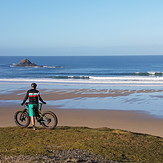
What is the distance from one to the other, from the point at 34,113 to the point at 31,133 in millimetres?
828

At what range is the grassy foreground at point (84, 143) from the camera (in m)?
8.30

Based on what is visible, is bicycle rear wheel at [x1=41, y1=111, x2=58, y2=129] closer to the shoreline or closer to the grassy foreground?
the grassy foreground

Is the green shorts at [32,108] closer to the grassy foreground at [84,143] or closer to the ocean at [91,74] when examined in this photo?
the grassy foreground at [84,143]

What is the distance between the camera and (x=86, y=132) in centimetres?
1092

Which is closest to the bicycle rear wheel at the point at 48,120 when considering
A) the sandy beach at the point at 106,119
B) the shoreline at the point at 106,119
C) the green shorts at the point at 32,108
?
the green shorts at the point at 32,108

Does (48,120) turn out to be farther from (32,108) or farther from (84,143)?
(84,143)

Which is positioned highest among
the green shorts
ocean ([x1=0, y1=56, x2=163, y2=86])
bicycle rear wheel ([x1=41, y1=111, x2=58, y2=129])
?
ocean ([x1=0, y1=56, x2=163, y2=86])

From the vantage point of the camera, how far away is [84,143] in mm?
9312

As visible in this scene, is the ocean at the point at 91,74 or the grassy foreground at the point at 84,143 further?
the ocean at the point at 91,74

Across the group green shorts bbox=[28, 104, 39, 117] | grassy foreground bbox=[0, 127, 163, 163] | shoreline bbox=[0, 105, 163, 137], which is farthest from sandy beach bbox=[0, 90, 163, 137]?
green shorts bbox=[28, 104, 39, 117]

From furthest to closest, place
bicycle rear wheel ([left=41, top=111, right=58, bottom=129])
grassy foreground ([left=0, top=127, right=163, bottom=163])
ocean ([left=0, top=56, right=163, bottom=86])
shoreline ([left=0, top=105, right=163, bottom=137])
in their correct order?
ocean ([left=0, top=56, right=163, bottom=86]) < shoreline ([left=0, top=105, right=163, bottom=137]) < bicycle rear wheel ([left=41, top=111, right=58, bottom=129]) < grassy foreground ([left=0, top=127, right=163, bottom=163])

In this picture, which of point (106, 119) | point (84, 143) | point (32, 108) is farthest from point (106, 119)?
point (84, 143)

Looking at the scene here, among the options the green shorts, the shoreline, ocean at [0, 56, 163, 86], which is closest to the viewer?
the green shorts

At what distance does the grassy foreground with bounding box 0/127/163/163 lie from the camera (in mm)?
8305
